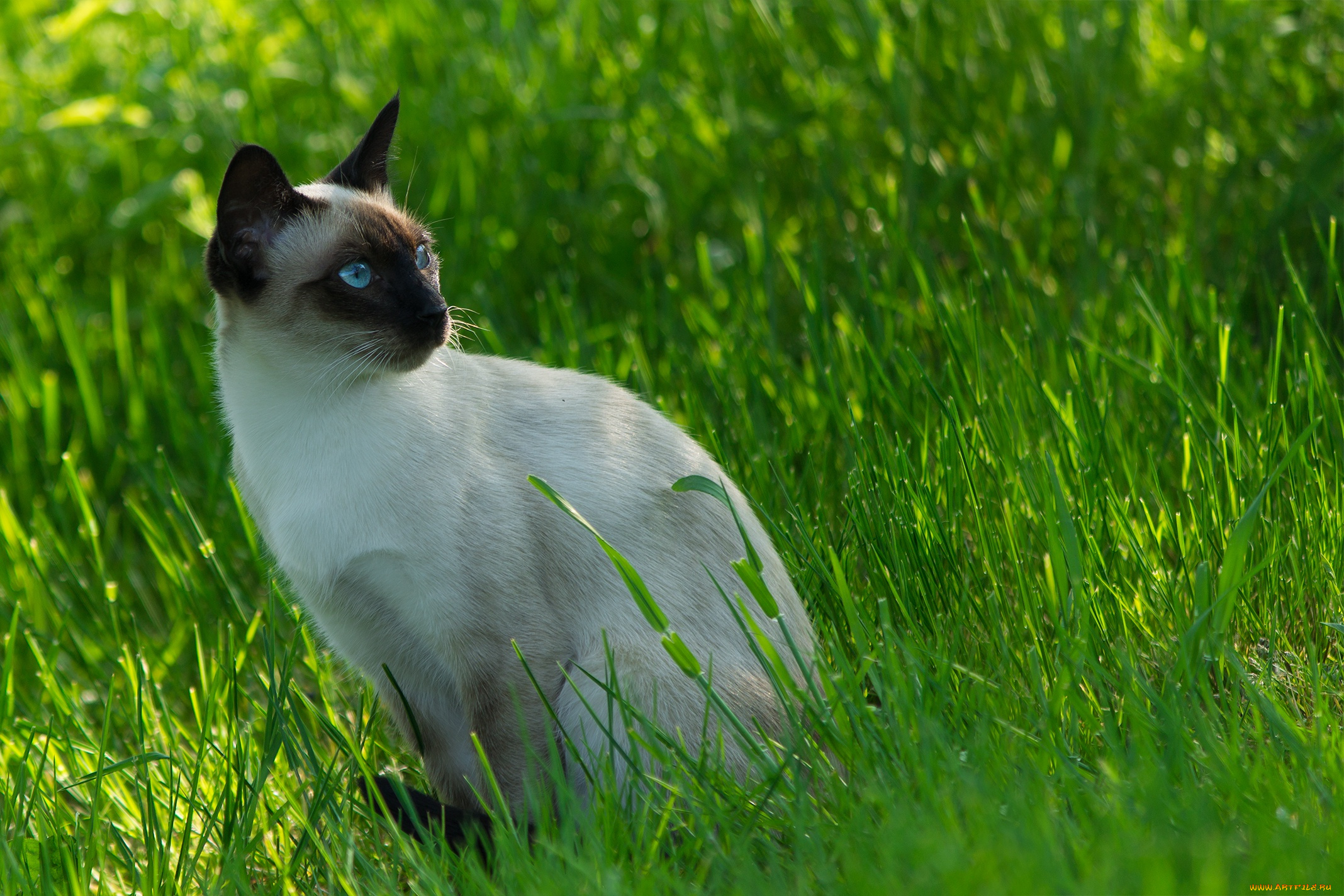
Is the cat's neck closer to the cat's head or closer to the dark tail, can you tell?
the cat's head

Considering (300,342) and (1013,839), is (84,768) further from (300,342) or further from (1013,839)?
(1013,839)

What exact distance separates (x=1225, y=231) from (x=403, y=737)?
130 inches

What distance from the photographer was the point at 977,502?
8.04 ft

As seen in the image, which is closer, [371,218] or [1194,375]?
[371,218]

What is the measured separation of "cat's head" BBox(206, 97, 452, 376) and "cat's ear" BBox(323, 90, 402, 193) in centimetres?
26

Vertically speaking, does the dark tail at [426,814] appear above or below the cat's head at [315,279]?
below

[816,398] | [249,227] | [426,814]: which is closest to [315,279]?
[249,227]

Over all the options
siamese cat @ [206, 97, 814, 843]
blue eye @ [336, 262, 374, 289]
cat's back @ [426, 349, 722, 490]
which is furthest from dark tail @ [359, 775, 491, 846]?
blue eye @ [336, 262, 374, 289]

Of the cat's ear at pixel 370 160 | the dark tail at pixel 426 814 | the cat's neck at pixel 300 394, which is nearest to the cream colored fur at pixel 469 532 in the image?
the cat's neck at pixel 300 394

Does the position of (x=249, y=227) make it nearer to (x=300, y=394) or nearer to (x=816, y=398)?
(x=300, y=394)

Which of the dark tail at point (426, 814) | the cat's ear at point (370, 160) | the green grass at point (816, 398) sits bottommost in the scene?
the dark tail at point (426, 814)

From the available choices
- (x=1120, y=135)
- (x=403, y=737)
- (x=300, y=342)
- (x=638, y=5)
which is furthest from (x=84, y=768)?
(x=1120, y=135)

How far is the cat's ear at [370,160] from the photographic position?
8.47ft

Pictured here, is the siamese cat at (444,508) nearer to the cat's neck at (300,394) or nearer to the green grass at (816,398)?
the cat's neck at (300,394)
